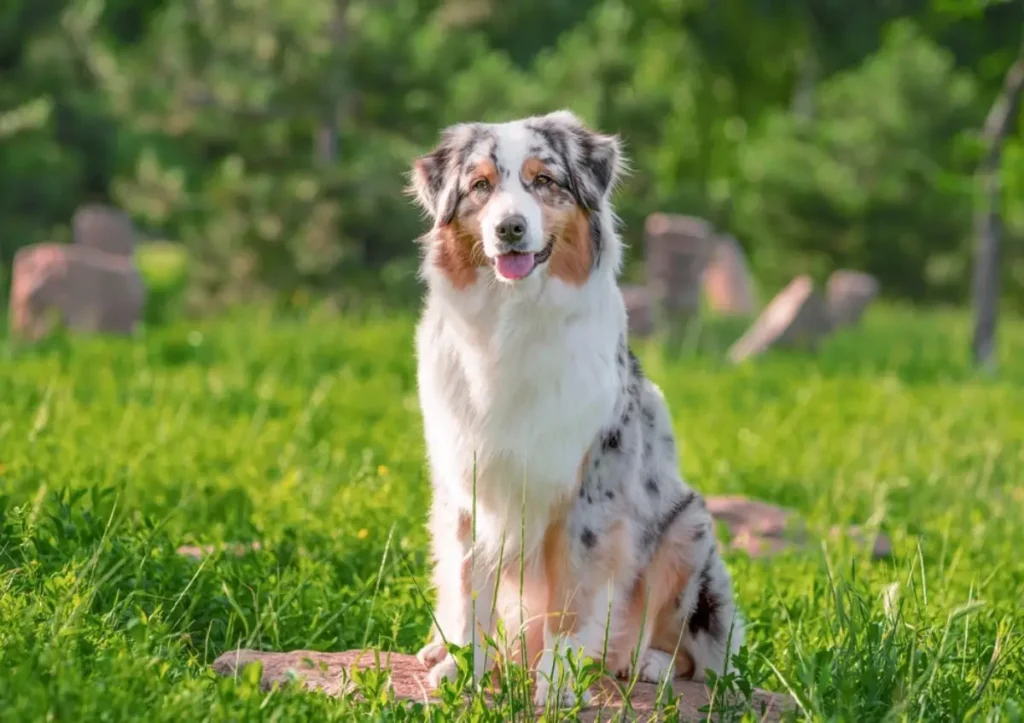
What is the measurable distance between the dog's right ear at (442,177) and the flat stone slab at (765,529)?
244cm

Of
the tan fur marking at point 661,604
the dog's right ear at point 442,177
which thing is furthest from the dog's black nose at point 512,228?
the tan fur marking at point 661,604

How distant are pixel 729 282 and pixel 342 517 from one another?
16170mm

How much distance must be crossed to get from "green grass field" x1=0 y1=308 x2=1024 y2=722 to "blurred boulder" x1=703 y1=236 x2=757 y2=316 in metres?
8.59

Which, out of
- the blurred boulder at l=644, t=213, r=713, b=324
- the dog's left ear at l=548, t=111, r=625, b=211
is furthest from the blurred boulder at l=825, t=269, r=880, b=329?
the dog's left ear at l=548, t=111, r=625, b=211

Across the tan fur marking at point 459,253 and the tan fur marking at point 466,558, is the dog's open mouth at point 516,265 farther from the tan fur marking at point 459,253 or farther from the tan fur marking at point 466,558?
the tan fur marking at point 466,558

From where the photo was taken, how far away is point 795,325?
13805 mm

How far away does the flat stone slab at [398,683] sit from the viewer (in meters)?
3.55

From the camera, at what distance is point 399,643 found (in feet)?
14.1

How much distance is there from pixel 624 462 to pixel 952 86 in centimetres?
1835

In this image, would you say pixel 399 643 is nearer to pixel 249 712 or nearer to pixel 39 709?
pixel 249 712

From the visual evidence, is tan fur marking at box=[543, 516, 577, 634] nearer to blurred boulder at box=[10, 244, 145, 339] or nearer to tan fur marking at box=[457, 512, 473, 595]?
tan fur marking at box=[457, 512, 473, 595]

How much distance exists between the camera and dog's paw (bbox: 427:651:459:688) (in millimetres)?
3742

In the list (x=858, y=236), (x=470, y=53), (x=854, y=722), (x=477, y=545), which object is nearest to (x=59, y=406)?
(x=477, y=545)

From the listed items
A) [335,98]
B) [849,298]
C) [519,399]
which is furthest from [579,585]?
[849,298]
